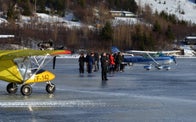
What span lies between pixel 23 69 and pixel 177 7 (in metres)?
166

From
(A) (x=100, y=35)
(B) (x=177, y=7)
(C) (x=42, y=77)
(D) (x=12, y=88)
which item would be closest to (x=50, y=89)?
(C) (x=42, y=77)

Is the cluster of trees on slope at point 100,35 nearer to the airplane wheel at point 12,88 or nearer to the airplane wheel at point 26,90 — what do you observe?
the airplane wheel at point 12,88

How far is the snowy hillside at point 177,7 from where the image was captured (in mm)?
171250

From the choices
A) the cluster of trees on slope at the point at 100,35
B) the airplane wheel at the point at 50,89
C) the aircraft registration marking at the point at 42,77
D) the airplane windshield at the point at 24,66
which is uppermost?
the airplane windshield at the point at 24,66


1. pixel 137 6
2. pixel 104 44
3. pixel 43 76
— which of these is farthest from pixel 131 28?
pixel 43 76

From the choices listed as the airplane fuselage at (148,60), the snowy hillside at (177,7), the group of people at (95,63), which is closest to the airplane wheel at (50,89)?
the group of people at (95,63)

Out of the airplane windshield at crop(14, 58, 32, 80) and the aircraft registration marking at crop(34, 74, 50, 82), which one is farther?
the aircraft registration marking at crop(34, 74, 50, 82)

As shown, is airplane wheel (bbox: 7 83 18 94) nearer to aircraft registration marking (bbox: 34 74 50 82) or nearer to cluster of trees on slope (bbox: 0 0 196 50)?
aircraft registration marking (bbox: 34 74 50 82)

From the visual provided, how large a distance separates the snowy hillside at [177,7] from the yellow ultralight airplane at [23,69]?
471ft

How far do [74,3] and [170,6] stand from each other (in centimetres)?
4924

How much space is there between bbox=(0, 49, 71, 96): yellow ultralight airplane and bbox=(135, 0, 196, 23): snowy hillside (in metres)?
Answer: 143

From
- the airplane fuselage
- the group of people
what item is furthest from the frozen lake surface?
the airplane fuselage

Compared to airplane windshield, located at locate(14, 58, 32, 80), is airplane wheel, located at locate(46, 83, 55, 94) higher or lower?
lower

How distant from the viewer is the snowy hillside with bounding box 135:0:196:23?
562ft
